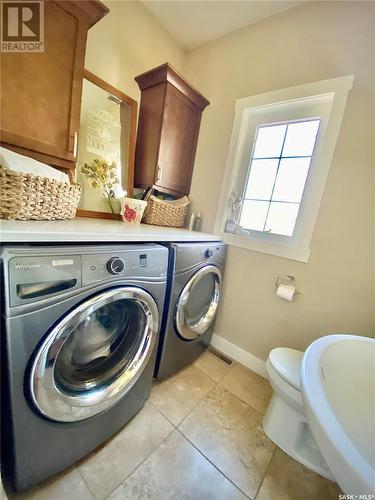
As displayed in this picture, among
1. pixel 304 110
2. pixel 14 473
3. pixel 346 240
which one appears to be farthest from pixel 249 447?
pixel 304 110

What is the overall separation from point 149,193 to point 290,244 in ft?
3.75

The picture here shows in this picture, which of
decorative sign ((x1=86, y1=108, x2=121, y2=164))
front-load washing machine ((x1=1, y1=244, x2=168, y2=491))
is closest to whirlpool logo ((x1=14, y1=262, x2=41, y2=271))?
front-load washing machine ((x1=1, y1=244, x2=168, y2=491))

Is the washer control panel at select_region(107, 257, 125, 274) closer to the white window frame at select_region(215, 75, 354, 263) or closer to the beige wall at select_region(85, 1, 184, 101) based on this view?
the white window frame at select_region(215, 75, 354, 263)

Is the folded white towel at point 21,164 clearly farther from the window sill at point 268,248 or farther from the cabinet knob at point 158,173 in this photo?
the window sill at point 268,248

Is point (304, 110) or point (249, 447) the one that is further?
point (304, 110)

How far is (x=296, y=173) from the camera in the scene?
1426mm

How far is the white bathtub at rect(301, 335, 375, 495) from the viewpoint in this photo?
0.35 m

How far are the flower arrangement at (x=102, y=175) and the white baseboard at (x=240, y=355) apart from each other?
143 centimetres

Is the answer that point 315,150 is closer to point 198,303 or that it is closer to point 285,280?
point 285,280

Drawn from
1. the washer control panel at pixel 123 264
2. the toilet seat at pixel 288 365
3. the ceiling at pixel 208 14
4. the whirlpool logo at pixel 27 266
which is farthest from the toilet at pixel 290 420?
the ceiling at pixel 208 14

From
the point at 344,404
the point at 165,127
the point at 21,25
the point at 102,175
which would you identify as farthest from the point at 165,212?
the point at 344,404

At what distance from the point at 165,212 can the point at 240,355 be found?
4.45 ft

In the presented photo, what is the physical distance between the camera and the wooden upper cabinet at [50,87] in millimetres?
895

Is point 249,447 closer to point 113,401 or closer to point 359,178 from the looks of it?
point 113,401
